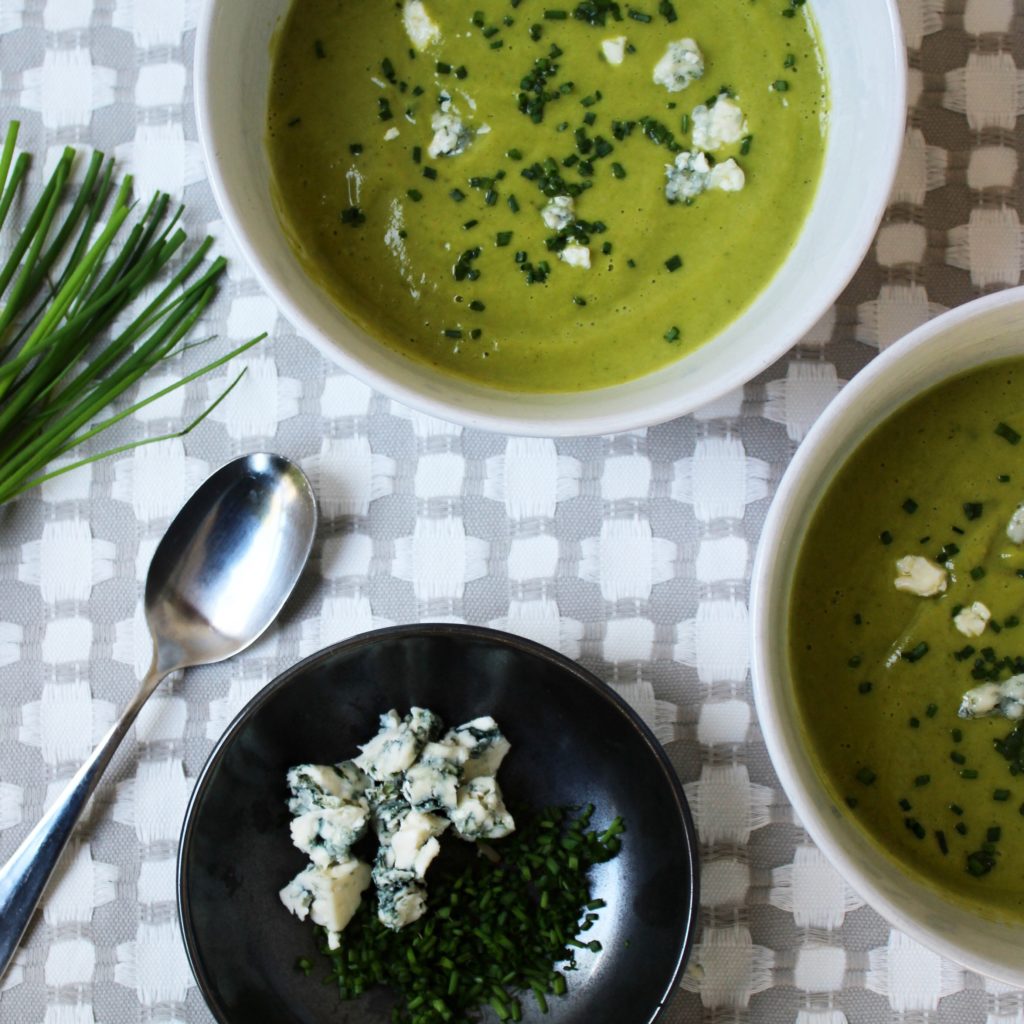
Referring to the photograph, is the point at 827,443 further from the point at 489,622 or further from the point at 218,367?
the point at 218,367

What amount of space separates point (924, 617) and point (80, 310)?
1.44 metres

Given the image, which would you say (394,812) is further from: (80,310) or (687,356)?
(80,310)

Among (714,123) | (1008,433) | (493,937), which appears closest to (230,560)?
(493,937)

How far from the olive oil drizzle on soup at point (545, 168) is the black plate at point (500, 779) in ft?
1.63

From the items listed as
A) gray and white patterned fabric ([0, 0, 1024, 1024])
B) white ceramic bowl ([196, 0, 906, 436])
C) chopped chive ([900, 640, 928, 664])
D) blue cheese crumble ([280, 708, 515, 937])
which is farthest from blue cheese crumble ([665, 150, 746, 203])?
blue cheese crumble ([280, 708, 515, 937])

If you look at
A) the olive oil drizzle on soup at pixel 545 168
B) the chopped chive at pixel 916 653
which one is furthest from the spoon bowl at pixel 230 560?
the chopped chive at pixel 916 653

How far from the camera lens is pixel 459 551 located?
1.94 m

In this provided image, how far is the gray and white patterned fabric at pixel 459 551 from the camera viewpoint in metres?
1.90

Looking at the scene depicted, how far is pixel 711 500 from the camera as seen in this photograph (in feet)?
6.33

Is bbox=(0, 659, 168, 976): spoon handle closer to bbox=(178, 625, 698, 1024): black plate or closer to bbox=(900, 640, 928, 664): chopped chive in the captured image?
bbox=(178, 625, 698, 1024): black plate

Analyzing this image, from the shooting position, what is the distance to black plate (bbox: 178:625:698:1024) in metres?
1.81

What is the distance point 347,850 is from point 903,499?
103 centimetres

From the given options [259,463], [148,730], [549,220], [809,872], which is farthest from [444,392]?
[809,872]

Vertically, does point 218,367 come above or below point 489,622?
above
